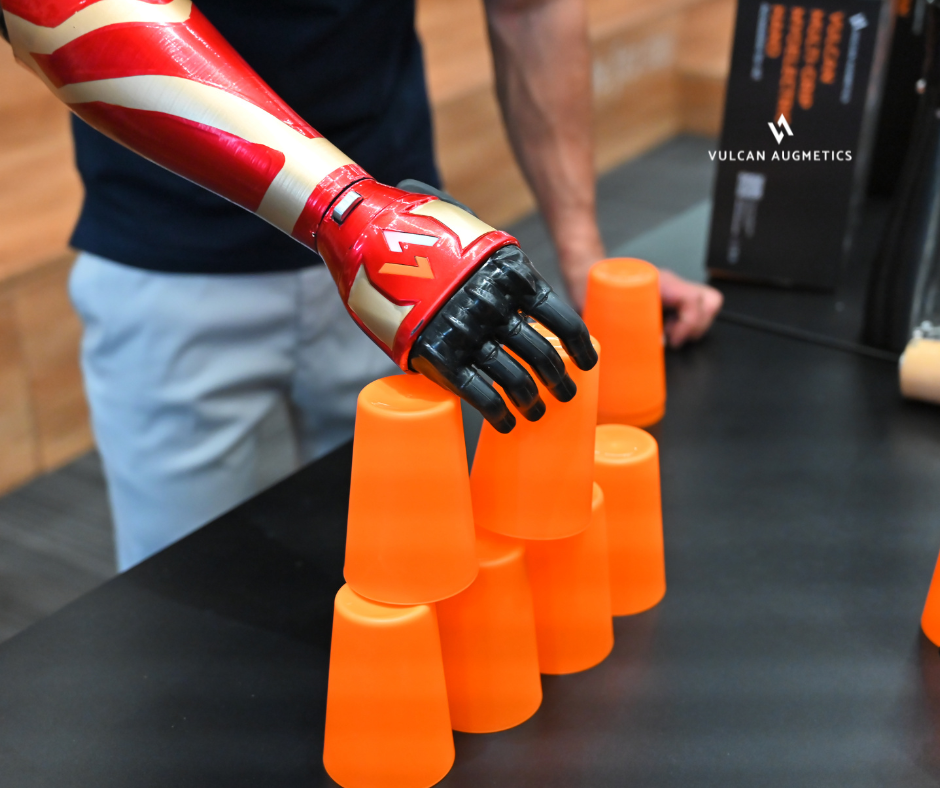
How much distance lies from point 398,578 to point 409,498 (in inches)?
1.5

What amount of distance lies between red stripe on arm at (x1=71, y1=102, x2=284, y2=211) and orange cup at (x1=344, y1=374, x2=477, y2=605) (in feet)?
0.46

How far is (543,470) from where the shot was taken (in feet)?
1.67

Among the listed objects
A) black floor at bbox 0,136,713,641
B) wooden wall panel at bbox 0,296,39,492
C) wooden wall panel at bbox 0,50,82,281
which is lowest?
black floor at bbox 0,136,713,641

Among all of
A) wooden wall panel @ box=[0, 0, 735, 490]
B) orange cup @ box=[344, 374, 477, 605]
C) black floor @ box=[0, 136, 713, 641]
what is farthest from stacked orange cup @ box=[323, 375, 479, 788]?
wooden wall panel @ box=[0, 0, 735, 490]

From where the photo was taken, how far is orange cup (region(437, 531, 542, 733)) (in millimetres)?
505

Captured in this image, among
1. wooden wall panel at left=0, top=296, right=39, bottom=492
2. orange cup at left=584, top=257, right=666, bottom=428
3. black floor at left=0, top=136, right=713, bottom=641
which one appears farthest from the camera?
wooden wall panel at left=0, top=296, right=39, bottom=492

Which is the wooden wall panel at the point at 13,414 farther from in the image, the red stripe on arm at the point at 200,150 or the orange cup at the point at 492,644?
the orange cup at the point at 492,644

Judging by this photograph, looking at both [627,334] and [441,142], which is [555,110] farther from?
[441,142]

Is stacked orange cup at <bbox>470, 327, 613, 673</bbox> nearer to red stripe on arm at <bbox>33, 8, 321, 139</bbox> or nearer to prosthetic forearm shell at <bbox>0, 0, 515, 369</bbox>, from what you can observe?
prosthetic forearm shell at <bbox>0, 0, 515, 369</bbox>

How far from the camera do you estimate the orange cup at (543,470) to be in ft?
1.67

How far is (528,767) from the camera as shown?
50cm

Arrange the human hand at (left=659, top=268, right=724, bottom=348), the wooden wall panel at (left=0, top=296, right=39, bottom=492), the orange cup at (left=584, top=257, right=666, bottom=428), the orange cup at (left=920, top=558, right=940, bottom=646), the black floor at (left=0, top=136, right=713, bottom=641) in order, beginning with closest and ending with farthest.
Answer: the orange cup at (left=920, top=558, right=940, bottom=646), the orange cup at (left=584, top=257, right=666, bottom=428), the human hand at (left=659, top=268, right=724, bottom=348), the black floor at (left=0, top=136, right=713, bottom=641), the wooden wall panel at (left=0, top=296, right=39, bottom=492)

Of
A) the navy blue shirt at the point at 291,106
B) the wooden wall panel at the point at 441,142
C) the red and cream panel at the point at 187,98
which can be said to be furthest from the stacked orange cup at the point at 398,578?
the wooden wall panel at the point at 441,142

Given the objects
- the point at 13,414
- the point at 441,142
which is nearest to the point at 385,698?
the point at 13,414
